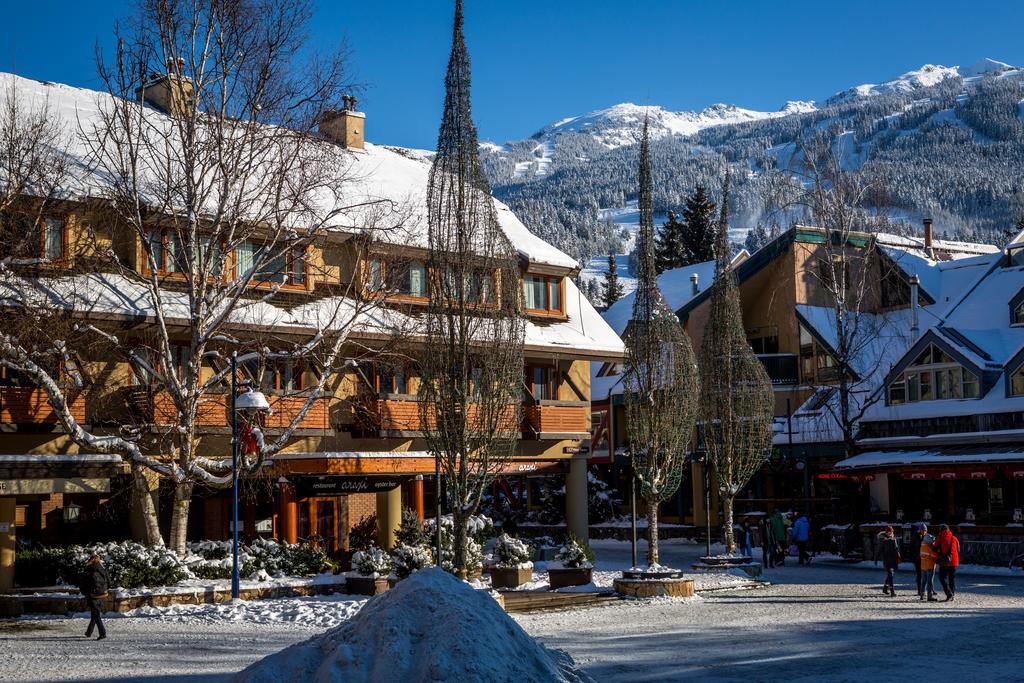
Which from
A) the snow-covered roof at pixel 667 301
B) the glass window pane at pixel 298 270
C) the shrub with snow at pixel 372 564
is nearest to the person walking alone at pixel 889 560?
the shrub with snow at pixel 372 564

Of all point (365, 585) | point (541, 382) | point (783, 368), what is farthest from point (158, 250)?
point (783, 368)

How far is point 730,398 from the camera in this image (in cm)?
3488

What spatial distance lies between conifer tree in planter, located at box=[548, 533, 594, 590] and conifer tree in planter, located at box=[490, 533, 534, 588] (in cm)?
62

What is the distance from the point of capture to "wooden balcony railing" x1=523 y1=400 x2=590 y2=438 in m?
34.5

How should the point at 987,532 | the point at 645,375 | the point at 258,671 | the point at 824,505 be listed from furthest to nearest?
the point at 824,505 → the point at 987,532 → the point at 645,375 → the point at 258,671

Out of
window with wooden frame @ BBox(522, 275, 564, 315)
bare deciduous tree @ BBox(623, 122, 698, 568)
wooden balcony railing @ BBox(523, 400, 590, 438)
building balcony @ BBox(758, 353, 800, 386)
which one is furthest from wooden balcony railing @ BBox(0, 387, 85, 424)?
building balcony @ BBox(758, 353, 800, 386)

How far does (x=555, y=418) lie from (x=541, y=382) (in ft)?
5.44

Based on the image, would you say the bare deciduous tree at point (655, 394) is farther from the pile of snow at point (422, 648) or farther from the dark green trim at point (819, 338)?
the dark green trim at point (819, 338)

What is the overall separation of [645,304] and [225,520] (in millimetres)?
12451

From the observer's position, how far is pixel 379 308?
3219cm

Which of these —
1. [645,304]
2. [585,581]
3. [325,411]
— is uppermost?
[645,304]

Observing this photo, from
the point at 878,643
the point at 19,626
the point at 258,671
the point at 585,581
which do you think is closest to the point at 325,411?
the point at 585,581

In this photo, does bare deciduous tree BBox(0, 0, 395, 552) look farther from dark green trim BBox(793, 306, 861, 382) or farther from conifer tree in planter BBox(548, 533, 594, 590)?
dark green trim BBox(793, 306, 861, 382)

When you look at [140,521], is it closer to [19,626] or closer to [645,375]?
[19,626]
